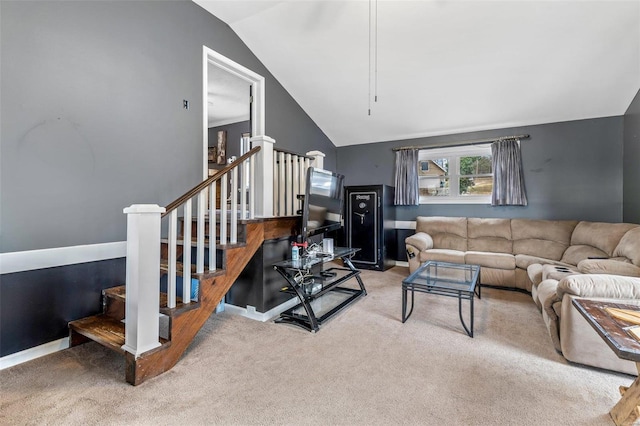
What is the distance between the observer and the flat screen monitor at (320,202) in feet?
9.41

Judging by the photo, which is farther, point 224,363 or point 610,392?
point 224,363

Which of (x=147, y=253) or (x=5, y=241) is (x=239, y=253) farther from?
(x=5, y=241)

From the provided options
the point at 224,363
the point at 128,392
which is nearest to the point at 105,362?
the point at 128,392

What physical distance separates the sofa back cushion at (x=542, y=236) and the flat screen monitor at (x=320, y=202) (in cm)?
271

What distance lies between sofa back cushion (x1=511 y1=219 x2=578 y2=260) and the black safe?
184 cm

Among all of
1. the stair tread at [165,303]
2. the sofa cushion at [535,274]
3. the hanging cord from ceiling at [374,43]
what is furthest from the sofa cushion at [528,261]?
the stair tread at [165,303]

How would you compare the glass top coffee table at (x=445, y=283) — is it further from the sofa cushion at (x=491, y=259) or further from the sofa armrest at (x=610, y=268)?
the sofa armrest at (x=610, y=268)

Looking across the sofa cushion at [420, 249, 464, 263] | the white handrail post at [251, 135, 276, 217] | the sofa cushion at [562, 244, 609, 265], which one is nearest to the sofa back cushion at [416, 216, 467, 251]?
the sofa cushion at [420, 249, 464, 263]

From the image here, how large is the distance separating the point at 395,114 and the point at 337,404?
13.9ft

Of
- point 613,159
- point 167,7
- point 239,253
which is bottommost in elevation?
point 239,253

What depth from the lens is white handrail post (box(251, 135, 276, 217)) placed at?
2.89 meters

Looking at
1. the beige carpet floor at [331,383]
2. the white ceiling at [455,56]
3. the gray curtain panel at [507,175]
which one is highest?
the white ceiling at [455,56]

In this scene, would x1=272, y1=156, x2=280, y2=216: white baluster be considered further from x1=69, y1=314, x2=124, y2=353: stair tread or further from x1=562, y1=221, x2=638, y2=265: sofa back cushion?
x1=562, y1=221, x2=638, y2=265: sofa back cushion

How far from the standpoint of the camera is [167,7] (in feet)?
9.77
